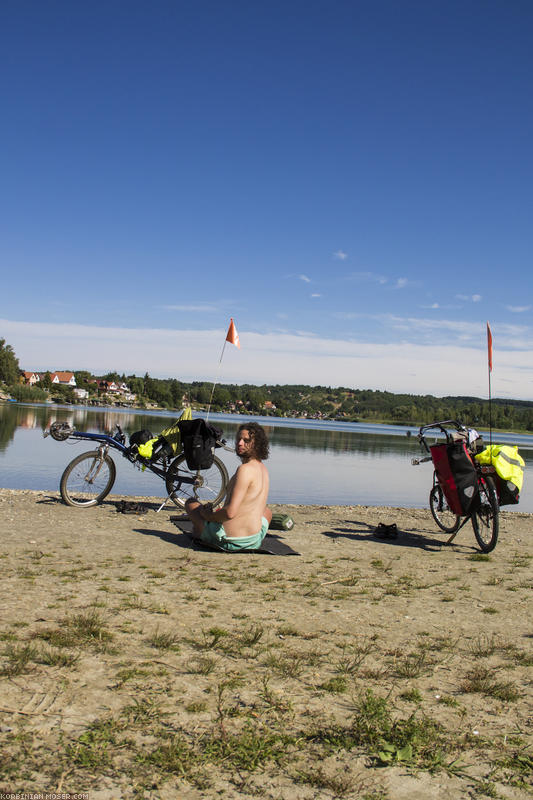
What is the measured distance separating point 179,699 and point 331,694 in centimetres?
79

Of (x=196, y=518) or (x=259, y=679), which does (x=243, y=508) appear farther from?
(x=259, y=679)

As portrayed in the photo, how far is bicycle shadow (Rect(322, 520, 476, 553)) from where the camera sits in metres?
8.43

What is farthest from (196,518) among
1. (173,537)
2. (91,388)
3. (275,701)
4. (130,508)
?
(91,388)

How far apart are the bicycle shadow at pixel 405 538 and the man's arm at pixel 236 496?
2593 mm

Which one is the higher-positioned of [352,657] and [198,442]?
[198,442]

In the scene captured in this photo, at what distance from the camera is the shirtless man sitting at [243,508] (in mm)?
6395

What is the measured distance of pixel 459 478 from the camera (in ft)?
26.0

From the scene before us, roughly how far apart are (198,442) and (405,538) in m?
3.48

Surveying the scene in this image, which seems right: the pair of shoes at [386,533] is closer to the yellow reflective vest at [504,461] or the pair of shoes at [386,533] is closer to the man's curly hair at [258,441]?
the yellow reflective vest at [504,461]

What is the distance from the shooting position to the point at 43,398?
406 feet

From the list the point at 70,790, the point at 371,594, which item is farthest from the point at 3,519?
the point at 70,790

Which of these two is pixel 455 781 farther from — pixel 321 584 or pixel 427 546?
pixel 427 546

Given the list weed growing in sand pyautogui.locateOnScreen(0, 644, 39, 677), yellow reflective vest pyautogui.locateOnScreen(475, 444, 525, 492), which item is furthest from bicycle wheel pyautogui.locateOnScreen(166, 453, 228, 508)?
weed growing in sand pyautogui.locateOnScreen(0, 644, 39, 677)

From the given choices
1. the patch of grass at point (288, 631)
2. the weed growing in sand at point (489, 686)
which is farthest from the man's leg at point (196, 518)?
the weed growing in sand at point (489, 686)
